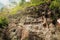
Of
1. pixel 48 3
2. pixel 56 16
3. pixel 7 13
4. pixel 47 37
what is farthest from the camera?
pixel 7 13

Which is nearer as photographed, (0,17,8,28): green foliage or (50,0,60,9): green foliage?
(50,0,60,9): green foliage

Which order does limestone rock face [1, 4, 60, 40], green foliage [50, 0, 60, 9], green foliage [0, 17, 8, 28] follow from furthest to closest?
1. green foliage [0, 17, 8, 28]
2. green foliage [50, 0, 60, 9]
3. limestone rock face [1, 4, 60, 40]

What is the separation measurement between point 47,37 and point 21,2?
2431mm

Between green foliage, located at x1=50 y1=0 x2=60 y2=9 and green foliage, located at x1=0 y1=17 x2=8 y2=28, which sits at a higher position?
green foliage, located at x1=50 y1=0 x2=60 y2=9

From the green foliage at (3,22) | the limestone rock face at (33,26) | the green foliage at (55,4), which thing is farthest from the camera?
the green foliage at (3,22)

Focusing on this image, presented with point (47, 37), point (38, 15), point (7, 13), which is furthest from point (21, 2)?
point (47, 37)

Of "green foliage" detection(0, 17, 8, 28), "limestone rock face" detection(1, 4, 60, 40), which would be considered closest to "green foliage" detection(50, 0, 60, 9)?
"limestone rock face" detection(1, 4, 60, 40)

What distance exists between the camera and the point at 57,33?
5008 mm

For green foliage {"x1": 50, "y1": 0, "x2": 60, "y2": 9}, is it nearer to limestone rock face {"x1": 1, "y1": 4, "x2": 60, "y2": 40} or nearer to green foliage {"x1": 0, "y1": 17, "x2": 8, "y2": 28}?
limestone rock face {"x1": 1, "y1": 4, "x2": 60, "y2": 40}

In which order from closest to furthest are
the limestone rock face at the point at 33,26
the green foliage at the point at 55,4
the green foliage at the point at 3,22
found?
the limestone rock face at the point at 33,26 < the green foliage at the point at 55,4 < the green foliage at the point at 3,22

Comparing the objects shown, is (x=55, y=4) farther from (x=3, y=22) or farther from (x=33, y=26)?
(x=3, y=22)

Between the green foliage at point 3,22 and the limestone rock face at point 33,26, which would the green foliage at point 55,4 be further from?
the green foliage at point 3,22

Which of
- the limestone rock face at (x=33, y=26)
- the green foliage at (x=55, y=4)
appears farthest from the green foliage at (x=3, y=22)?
the green foliage at (x=55, y=4)

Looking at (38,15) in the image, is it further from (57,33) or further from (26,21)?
(57,33)
